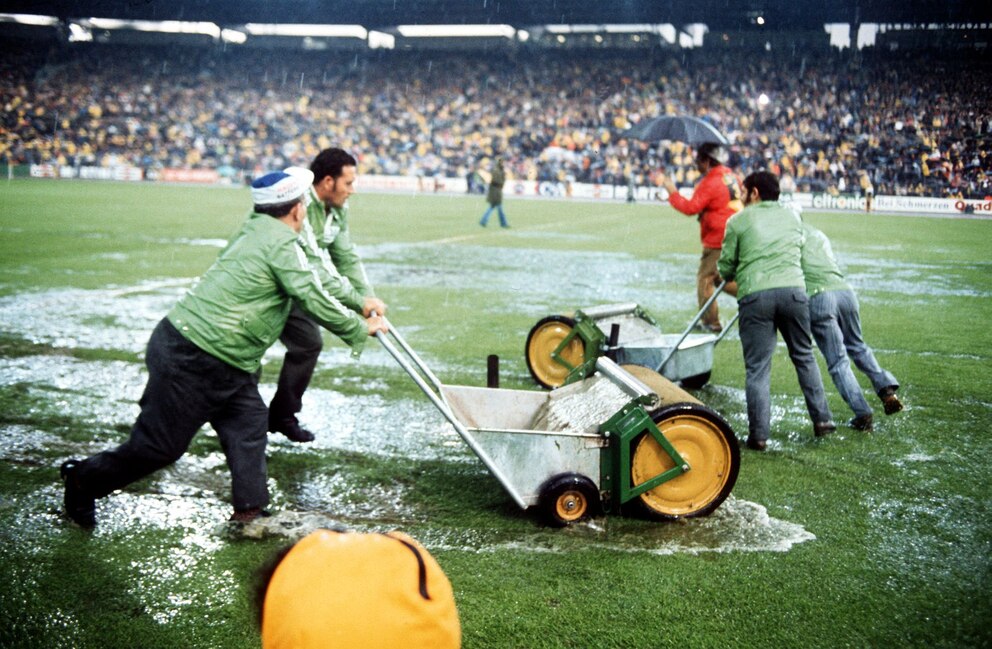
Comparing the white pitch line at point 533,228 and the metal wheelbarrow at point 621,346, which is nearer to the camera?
the metal wheelbarrow at point 621,346

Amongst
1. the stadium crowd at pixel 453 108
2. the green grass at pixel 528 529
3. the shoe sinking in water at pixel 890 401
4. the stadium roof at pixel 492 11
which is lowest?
the green grass at pixel 528 529

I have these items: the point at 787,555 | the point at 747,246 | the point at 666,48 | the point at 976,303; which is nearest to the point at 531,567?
the point at 787,555

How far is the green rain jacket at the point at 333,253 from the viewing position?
4770 millimetres

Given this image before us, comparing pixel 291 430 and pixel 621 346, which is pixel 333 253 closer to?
pixel 291 430

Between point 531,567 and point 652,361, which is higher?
point 652,361

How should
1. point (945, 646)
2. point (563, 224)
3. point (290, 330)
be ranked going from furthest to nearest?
point (563, 224), point (290, 330), point (945, 646)

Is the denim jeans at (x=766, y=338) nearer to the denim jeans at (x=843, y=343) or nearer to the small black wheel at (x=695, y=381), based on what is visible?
the denim jeans at (x=843, y=343)

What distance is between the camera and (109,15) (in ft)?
151

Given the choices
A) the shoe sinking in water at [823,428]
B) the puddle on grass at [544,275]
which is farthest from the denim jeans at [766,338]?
the puddle on grass at [544,275]

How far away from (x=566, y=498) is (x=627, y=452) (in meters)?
0.35

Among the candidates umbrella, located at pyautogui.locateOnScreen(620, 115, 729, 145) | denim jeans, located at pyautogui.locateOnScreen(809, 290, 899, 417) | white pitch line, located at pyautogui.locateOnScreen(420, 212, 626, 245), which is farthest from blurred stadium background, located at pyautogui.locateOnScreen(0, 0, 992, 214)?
denim jeans, located at pyautogui.locateOnScreen(809, 290, 899, 417)

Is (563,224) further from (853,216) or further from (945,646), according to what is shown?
(945,646)

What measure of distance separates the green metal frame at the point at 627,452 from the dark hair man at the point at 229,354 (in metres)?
1.19

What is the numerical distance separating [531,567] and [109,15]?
163ft
